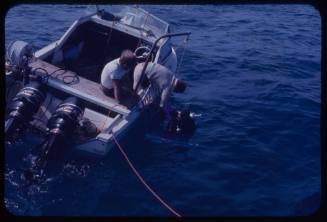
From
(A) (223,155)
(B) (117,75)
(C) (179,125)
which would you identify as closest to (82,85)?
(B) (117,75)

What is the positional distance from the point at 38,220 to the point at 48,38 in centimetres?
1305

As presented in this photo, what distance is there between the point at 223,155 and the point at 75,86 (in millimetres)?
4089

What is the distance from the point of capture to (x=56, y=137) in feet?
22.0

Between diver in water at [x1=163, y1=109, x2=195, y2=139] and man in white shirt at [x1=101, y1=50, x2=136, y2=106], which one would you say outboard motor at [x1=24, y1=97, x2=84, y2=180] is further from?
diver in water at [x1=163, y1=109, x2=195, y2=139]

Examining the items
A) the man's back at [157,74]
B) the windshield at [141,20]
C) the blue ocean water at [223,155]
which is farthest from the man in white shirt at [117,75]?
the windshield at [141,20]

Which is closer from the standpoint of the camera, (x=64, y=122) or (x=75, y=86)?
(x=64, y=122)

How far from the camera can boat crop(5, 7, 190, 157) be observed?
7.16 meters

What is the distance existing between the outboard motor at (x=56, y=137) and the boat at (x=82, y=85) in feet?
0.06

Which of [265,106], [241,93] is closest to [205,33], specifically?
[241,93]

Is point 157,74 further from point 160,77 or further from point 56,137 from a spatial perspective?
point 56,137

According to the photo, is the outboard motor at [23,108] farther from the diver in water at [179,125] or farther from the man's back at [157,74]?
the diver in water at [179,125]

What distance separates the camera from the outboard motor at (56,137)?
21.8 ft

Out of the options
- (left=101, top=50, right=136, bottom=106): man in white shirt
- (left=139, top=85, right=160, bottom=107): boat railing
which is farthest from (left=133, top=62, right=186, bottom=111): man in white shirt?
(left=101, top=50, right=136, bottom=106): man in white shirt

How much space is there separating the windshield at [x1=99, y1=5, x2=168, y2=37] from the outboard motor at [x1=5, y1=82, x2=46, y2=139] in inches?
198
